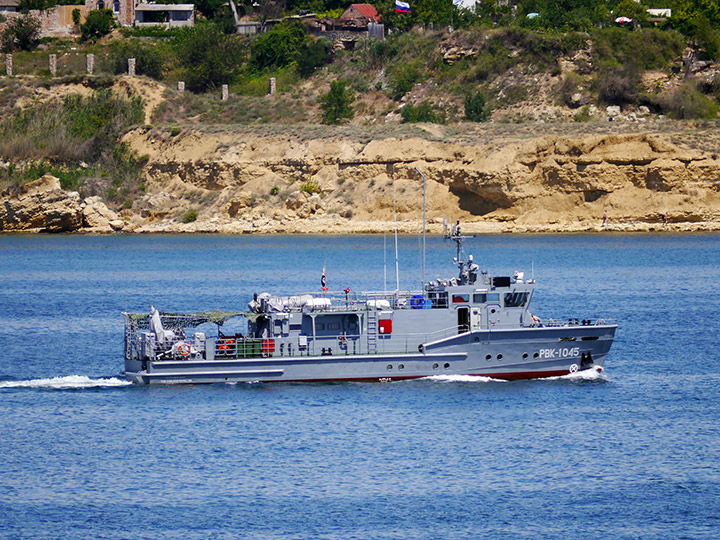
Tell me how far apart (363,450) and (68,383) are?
13624mm

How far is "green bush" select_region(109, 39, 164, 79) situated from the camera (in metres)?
135

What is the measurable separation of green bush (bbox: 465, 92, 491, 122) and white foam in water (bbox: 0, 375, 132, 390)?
8181 cm

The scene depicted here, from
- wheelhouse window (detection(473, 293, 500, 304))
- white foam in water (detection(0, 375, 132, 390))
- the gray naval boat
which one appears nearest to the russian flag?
the gray naval boat

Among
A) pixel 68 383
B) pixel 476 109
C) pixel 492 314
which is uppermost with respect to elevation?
pixel 476 109

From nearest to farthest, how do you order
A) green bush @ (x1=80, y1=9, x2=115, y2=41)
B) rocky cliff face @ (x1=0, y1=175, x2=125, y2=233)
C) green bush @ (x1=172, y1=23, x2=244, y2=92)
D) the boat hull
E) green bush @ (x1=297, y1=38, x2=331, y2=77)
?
the boat hull → rocky cliff face @ (x1=0, y1=175, x2=125, y2=233) → green bush @ (x1=172, y1=23, x2=244, y2=92) → green bush @ (x1=297, y1=38, x2=331, y2=77) → green bush @ (x1=80, y1=9, x2=115, y2=41)

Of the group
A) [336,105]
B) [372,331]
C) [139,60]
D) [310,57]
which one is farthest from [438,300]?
[139,60]

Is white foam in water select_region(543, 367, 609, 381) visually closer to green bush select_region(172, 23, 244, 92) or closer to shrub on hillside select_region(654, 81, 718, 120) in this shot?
shrub on hillside select_region(654, 81, 718, 120)

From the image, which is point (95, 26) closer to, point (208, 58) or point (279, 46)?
point (208, 58)

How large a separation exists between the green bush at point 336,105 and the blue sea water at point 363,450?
235ft

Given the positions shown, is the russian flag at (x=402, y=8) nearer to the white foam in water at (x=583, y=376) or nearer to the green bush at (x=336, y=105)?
the green bush at (x=336, y=105)

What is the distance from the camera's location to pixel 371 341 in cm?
4066

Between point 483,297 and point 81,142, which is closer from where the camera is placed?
point 483,297

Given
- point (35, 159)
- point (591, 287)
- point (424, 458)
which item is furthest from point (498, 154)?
point (424, 458)

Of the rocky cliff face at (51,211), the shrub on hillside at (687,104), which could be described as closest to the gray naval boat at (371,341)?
the rocky cliff face at (51,211)
